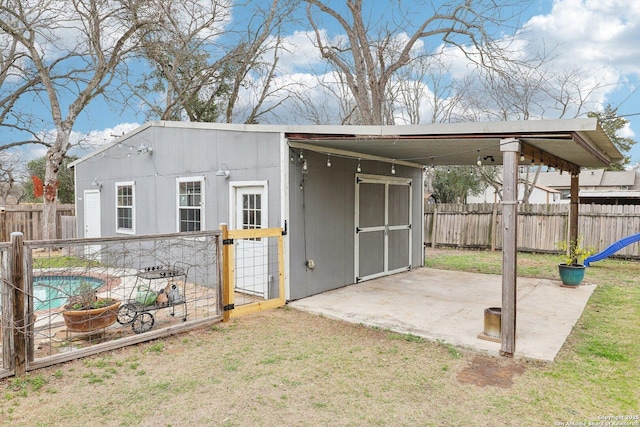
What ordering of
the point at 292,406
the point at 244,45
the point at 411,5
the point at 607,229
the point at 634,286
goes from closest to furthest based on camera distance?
the point at 292,406, the point at 634,286, the point at 607,229, the point at 411,5, the point at 244,45

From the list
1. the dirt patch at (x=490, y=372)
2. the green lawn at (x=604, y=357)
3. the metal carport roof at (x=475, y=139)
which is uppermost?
the metal carport roof at (x=475, y=139)

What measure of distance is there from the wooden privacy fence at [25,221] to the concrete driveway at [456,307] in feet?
34.2

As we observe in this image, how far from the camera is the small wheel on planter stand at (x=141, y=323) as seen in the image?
4566 millimetres

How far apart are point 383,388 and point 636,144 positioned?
32.1 meters

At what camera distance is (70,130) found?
1224cm

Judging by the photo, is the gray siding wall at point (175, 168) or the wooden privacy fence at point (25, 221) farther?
the wooden privacy fence at point (25, 221)

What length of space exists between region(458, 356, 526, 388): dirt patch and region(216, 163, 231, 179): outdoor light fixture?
445 centimetres

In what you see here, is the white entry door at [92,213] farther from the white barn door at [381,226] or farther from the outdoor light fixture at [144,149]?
the white barn door at [381,226]

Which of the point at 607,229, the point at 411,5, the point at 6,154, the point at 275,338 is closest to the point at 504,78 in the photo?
the point at 411,5

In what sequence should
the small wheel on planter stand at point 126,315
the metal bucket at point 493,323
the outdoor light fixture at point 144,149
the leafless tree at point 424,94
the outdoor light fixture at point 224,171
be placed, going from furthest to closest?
1. the leafless tree at point 424,94
2. the outdoor light fixture at point 144,149
3. the outdoor light fixture at point 224,171
4. the small wheel on planter stand at point 126,315
5. the metal bucket at point 493,323

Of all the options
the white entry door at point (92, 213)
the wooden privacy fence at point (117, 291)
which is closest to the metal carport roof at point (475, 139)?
the wooden privacy fence at point (117, 291)

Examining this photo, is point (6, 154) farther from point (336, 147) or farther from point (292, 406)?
point (292, 406)

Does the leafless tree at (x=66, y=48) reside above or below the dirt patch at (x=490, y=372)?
above

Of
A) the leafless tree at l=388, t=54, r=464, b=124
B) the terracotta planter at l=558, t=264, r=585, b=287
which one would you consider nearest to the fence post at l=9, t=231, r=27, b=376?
the terracotta planter at l=558, t=264, r=585, b=287
